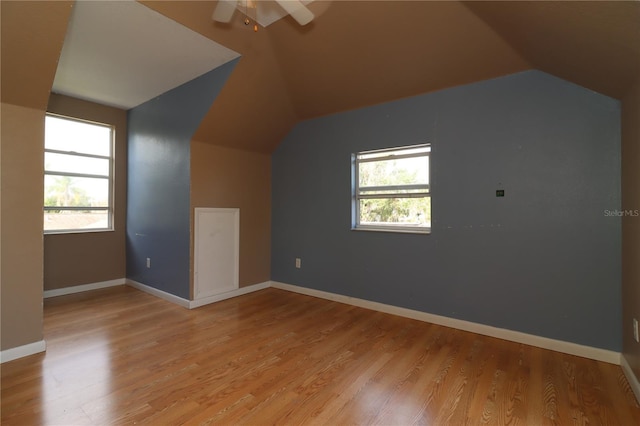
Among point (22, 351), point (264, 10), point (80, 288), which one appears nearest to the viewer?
point (22, 351)

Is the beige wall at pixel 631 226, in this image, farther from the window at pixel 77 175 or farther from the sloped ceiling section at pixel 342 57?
the window at pixel 77 175

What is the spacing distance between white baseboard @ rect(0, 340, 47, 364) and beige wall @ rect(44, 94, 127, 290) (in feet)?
6.38

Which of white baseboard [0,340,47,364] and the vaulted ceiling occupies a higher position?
the vaulted ceiling

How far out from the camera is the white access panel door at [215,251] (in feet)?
11.9

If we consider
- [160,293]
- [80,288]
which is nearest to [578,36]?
[160,293]

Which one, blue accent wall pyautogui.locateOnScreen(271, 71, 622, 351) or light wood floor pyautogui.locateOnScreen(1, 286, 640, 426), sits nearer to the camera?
light wood floor pyautogui.locateOnScreen(1, 286, 640, 426)

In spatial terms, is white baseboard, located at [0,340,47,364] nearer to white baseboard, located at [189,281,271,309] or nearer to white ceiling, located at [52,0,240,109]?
white baseboard, located at [189,281,271,309]

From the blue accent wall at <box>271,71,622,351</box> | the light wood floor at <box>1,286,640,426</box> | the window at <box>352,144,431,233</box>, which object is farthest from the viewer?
the window at <box>352,144,431,233</box>

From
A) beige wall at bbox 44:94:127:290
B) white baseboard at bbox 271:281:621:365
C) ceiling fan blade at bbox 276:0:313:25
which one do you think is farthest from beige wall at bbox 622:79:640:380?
beige wall at bbox 44:94:127:290

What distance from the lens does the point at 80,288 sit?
415cm

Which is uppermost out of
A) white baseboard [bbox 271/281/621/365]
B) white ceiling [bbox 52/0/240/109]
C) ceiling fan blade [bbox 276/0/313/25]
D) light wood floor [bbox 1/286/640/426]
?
white ceiling [bbox 52/0/240/109]

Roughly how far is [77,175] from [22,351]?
8.86 ft

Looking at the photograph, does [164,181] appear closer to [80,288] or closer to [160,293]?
[160,293]

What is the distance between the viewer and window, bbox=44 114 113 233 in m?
3.95
